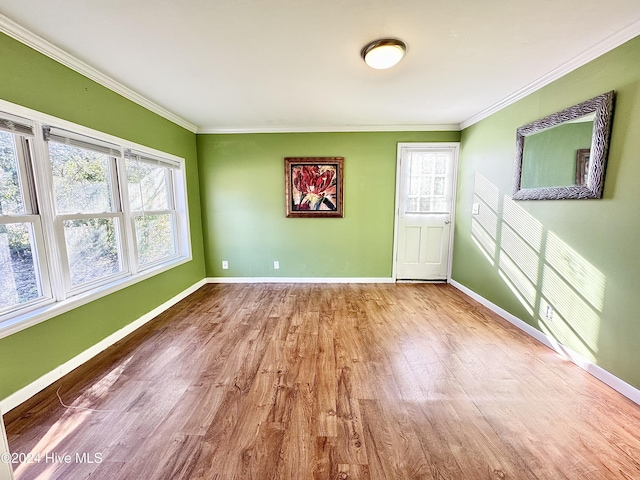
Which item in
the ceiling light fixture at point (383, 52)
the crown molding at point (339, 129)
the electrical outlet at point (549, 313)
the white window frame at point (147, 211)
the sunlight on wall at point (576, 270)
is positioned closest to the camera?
the ceiling light fixture at point (383, 52)

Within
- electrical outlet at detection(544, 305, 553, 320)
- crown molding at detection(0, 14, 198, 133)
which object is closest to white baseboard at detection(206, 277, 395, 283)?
electrical outlet at detection(544, 305, 553, 320)

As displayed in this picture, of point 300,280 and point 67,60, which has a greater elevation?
point 67,60

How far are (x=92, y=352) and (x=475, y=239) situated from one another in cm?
415

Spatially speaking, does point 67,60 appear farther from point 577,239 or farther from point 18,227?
point 577,239

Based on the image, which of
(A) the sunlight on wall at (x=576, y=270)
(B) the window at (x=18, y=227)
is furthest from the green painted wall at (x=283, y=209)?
(B) the window at (x=18, y=227)

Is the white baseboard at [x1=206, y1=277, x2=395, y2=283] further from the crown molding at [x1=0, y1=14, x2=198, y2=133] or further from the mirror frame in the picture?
the crown molding at [x1=0, y1=14, x2=198, y2=133]

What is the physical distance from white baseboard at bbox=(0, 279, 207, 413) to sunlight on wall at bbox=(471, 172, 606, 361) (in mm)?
3593

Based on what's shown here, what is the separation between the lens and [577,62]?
1.83 meters

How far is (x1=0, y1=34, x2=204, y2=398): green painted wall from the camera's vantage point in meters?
1.48

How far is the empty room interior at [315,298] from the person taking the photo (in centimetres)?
127

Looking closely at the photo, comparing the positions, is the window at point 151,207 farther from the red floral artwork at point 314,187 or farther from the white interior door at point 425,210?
the white interior door at point 425,210

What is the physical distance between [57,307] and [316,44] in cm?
259

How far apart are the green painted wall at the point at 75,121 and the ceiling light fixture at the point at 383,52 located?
2.20 m

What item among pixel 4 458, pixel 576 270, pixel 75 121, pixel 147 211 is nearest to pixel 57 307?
pixel 4 458
